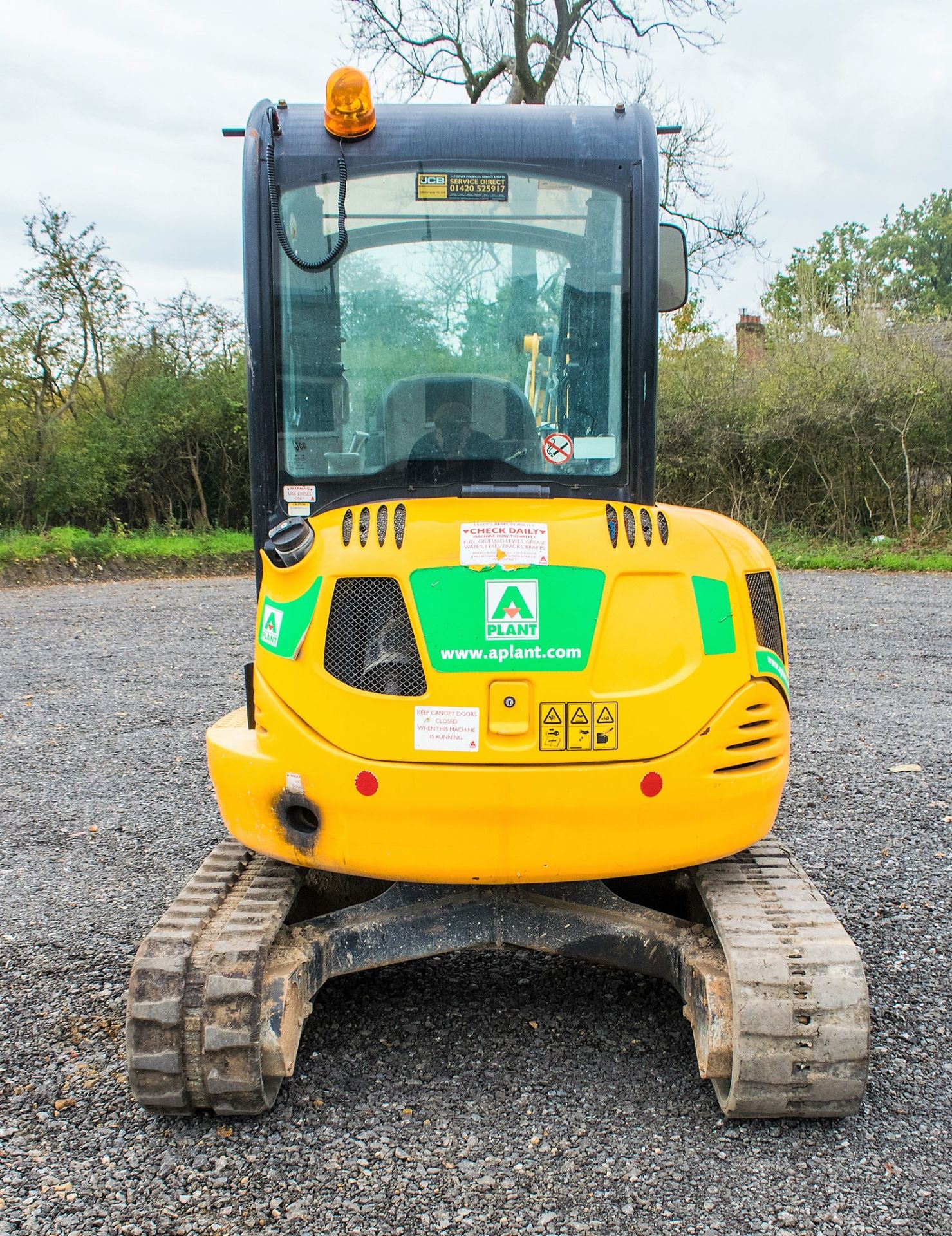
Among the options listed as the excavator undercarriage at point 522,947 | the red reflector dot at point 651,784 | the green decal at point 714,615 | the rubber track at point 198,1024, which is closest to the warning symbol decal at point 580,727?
the red reflector dot at point 651,784

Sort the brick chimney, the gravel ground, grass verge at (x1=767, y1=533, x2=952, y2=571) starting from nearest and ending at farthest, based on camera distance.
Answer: the gravel ground
grass verge at (x1=767, y1=533, x2=952, y2=571)
the brick chimney

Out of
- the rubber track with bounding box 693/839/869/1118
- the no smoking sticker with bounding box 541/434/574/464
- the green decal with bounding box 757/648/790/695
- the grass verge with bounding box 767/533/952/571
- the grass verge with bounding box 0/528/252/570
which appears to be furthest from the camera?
→ the grass verge with bounding box 0/528/252/570

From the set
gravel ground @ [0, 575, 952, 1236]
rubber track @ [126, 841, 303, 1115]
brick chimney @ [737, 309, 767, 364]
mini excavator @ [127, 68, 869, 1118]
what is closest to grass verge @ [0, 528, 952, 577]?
brick chimney @ [737, 309, 767, 364]

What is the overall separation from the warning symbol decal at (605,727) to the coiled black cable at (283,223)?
4.87 feet

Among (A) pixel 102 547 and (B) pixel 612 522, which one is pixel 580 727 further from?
(A) pixel 102 547

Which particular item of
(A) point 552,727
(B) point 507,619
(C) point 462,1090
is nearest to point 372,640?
(B) point 507,619

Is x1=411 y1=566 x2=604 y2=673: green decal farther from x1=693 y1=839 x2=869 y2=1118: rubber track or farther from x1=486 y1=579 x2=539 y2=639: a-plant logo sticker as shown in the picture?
x1=693 y1=839 x2=869 y2=1118: rubber track

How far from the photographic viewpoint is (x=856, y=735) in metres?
6.38

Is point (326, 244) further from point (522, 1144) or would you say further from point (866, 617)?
point (866, 617)

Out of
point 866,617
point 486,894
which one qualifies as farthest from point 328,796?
point 866,617

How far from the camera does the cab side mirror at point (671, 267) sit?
10.2ft

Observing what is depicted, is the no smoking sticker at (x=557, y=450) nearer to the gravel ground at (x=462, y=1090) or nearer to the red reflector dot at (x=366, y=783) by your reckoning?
the red reflector dot at (x=366, y=783)

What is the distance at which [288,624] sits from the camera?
8.83 feet

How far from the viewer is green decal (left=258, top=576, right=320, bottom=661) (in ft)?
8.73
